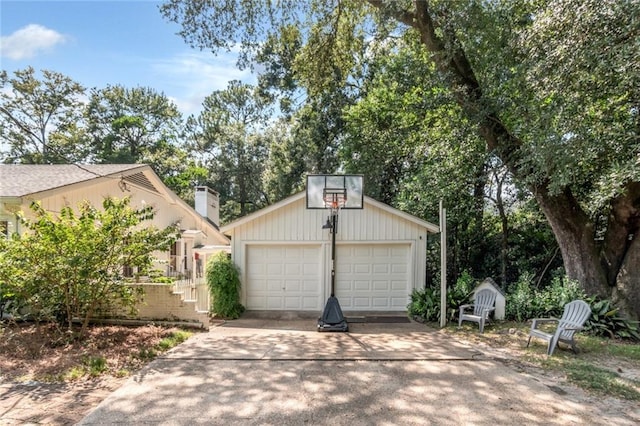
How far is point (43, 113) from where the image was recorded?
23.1 metres

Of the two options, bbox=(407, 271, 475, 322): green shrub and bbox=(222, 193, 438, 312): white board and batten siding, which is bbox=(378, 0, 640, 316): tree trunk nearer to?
bbox=(407, 271, 475, 322): green shrub

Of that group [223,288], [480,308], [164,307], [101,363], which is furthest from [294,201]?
[101,363]

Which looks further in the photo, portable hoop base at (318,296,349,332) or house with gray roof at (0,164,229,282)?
house with gray roof at (0,164,229,282)

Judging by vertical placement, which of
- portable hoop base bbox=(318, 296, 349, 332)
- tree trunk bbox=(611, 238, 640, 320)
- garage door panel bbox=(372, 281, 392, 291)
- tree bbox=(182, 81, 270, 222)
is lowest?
portable hoop base bbox=(318, 296, 349, 332)

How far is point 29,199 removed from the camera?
7.55m

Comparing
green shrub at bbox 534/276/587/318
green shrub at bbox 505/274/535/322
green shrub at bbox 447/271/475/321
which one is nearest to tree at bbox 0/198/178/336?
green shrub at bbox 447/271/475/321

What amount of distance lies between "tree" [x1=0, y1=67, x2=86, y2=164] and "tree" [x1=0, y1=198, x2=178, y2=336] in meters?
18.0

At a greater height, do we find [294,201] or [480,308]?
[294,201]

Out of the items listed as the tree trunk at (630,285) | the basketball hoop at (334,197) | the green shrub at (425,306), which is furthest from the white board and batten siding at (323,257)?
the tree trunk at (630,285)

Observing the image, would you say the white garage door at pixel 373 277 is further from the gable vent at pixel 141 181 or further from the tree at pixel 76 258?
the gable vent at pixel 141 181

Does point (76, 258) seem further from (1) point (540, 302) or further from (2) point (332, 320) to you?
(1) point (540, 302)

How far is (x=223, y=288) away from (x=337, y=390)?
548 cm

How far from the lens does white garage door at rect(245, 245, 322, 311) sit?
9.80 metres

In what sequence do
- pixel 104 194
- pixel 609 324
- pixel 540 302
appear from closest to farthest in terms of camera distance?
pixel 609 324, pixel 540 302, pixel 104 194
